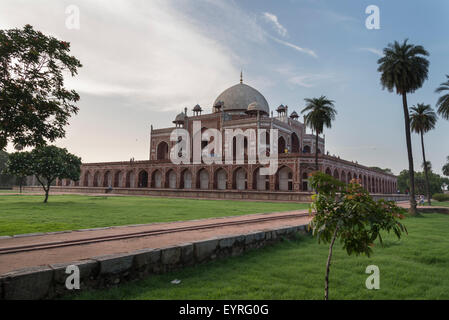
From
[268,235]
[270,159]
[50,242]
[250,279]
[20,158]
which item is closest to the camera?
[250,279]

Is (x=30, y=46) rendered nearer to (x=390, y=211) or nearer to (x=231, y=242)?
(x=231, y=242)

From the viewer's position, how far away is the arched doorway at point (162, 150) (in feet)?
168

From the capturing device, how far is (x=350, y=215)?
12.2 feet

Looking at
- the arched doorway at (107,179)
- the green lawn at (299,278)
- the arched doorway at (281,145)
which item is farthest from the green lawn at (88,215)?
the arched doorway at (107,179)

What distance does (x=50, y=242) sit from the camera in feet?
20.3

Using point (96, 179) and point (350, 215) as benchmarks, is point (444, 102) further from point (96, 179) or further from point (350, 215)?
point (96, 179)

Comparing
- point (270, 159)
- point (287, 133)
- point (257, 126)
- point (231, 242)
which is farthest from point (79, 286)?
point (287, 133)

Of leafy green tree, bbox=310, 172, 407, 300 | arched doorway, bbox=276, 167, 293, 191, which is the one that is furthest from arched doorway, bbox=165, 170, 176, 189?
leafy green tree, bbox=310, 172, 407, 300

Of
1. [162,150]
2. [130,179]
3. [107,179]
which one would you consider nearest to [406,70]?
[162,150]

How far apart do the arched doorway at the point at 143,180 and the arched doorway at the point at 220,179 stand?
1488cm

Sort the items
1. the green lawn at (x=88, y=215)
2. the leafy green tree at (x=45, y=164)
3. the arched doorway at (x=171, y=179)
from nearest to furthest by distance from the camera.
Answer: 1. the green lawn at (x=88, y=215)
2. the leafy green tree at (x=45, y=164)
3. the arched doorway at (x=171, y=179)

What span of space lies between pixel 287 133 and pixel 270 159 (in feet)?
35.1

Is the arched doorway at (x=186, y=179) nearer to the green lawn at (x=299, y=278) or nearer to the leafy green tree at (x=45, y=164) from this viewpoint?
the leafy green tree at (x=45, y=164)

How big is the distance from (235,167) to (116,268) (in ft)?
108
